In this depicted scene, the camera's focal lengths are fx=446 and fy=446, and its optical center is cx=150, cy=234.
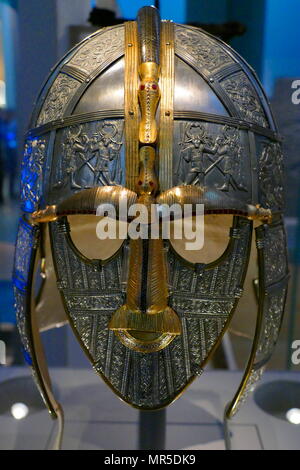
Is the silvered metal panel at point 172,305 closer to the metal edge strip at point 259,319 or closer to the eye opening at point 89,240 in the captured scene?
the metal edge strip at point 259,319

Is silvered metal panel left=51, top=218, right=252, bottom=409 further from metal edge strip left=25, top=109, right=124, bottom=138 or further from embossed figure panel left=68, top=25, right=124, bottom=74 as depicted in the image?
embossed figure panel left=68, top=25, right=124, bottom=74

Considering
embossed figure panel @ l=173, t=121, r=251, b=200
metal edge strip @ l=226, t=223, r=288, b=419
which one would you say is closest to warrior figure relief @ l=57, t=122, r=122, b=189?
embossed figure panel @ l=173, t=121, r=251, b=200

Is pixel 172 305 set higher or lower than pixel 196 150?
lower

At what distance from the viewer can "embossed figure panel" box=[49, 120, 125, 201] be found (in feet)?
3.07

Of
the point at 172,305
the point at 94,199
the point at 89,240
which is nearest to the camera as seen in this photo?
the point at 94,199

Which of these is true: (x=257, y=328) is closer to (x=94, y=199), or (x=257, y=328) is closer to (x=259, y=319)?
Answer: (x=259, y=319)

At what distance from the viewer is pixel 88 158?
0.96m

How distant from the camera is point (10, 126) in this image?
166 centimetres

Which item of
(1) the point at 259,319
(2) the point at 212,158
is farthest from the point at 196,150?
(1) the point at 259,319

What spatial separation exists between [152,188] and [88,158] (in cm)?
17

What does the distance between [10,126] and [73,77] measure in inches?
27.6

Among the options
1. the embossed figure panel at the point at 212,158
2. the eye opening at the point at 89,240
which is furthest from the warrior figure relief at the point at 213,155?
the eye opening at the point at 89,240

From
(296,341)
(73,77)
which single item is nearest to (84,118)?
(73,77)
